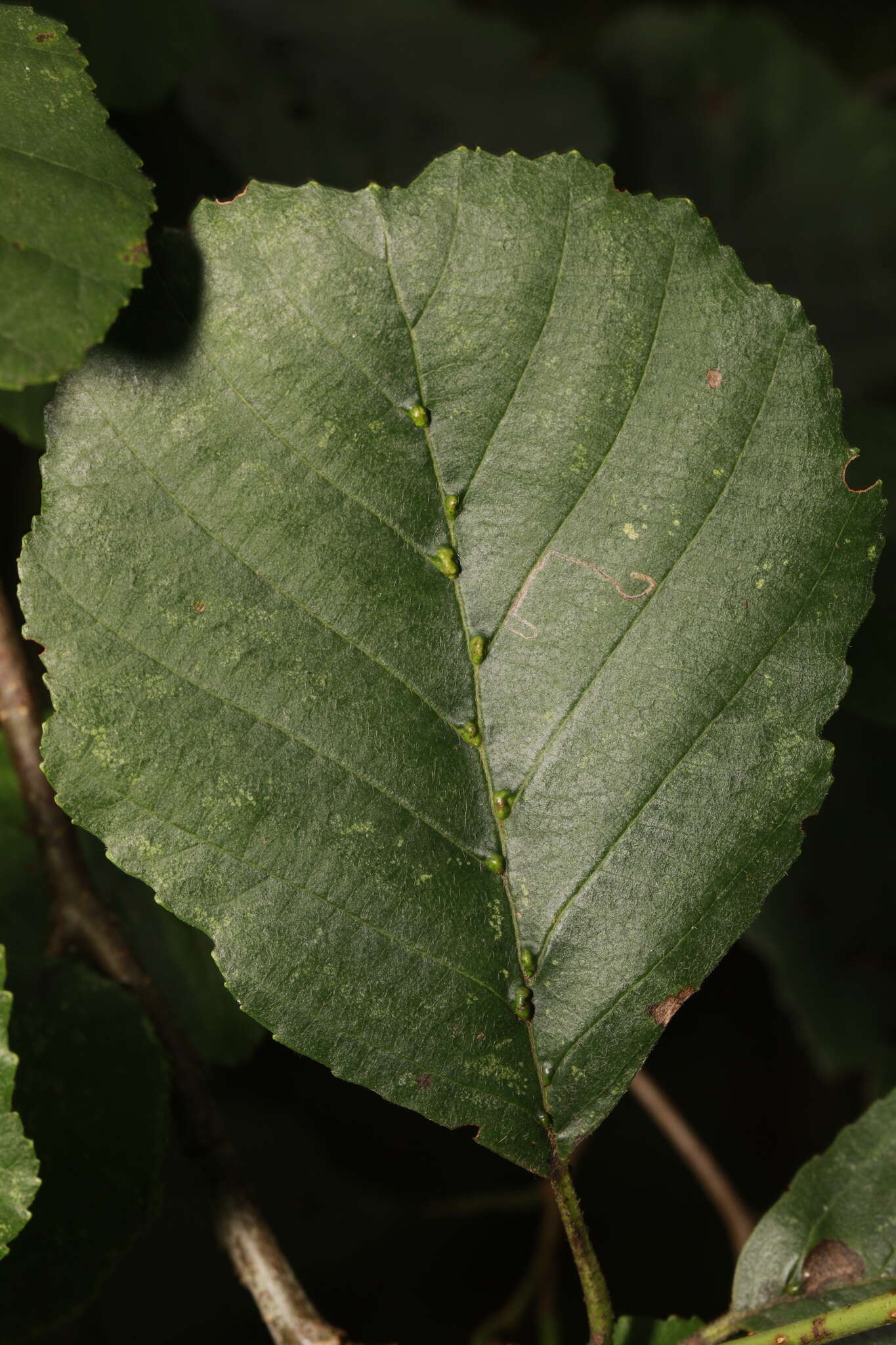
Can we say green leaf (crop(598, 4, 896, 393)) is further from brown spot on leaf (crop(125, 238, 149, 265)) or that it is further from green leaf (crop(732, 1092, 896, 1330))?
brown spot on leaf (crop(125, 238, 149, 265))

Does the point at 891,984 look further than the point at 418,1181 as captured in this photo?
Yes

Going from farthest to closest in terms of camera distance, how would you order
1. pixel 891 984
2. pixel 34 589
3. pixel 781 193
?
1. pixel 781 193
2. pixel 891 984
3. pixel 34 589

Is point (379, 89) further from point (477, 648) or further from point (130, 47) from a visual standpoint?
point (477, 648)

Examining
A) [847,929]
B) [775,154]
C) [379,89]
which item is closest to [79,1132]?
[847,929]

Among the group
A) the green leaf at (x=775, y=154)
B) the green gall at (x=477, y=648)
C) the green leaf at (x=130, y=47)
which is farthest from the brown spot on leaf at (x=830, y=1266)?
the green leaf at (x=775, y=154)

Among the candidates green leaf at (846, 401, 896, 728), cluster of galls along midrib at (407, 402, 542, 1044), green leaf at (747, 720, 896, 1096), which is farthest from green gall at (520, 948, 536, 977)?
green leaf at (747, 720, 896, 1096)

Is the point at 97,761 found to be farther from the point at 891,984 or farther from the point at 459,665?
the point at 891,984

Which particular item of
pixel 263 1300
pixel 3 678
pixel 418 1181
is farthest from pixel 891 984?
pixel 3 678
